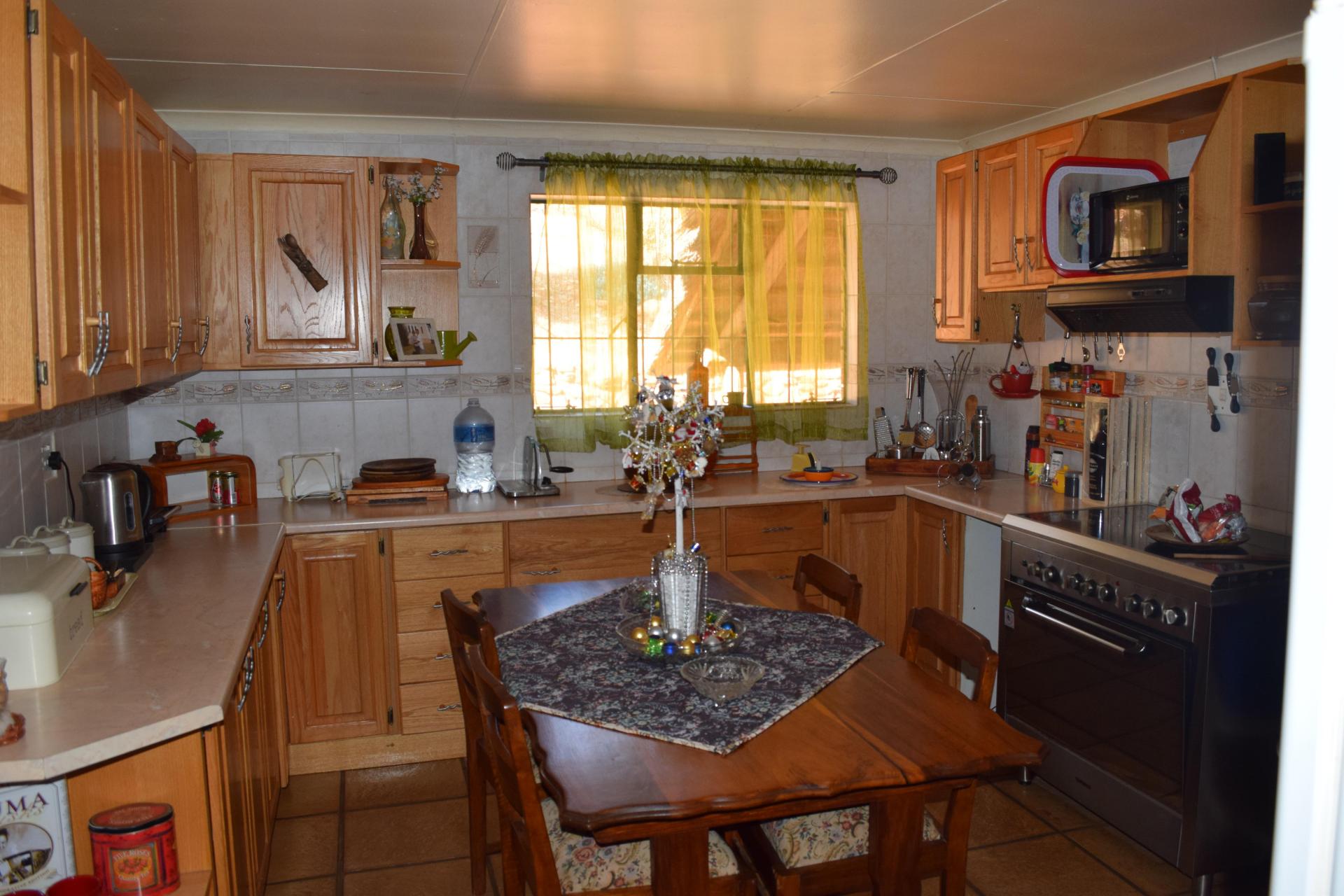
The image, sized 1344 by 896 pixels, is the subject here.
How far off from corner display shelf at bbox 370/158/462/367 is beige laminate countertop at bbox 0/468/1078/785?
28.4 inches

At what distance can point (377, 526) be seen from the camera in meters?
3.81

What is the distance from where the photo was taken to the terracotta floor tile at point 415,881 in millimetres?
3033

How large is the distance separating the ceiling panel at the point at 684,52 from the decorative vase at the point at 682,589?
155 centimetres

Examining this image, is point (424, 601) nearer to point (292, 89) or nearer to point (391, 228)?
point (391, 228)

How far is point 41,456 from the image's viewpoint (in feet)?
9.71

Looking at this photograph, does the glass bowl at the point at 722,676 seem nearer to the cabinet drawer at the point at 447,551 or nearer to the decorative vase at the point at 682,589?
the decorative vase at the point at 682,589

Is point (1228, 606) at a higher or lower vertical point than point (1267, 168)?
lower

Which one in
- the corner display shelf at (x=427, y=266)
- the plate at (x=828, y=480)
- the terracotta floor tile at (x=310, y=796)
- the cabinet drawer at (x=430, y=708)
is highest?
the corner display shelf at (x=427, y=266)

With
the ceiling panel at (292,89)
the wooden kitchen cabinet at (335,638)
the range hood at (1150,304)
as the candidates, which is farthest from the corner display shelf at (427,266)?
the range hood at (1150,304)

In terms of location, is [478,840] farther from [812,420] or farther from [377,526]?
[812,420]

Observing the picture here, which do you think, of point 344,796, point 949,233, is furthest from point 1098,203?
point 344,796

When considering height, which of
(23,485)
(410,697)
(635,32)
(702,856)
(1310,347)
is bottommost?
(410,697)

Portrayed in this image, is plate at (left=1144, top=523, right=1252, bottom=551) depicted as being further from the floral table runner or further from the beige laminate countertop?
the floral table runner

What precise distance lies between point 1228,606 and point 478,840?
7.01ft
